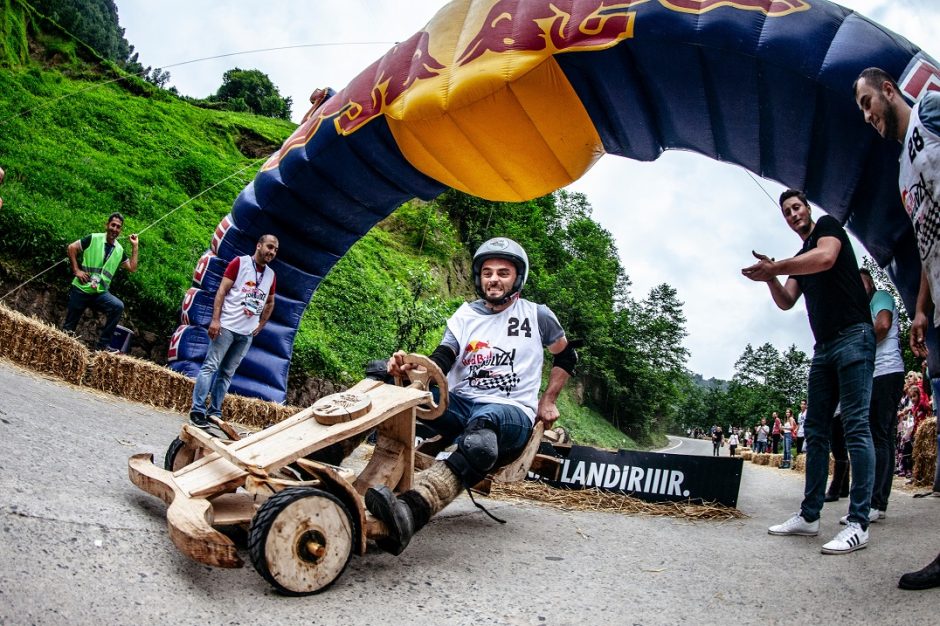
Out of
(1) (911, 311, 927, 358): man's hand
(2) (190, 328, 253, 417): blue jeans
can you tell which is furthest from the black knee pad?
(2) (190, 328, 253, 417): blue jeans

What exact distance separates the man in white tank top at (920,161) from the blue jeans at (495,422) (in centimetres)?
156

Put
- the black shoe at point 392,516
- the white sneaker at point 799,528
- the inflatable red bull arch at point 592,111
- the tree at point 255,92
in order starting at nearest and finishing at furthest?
the black shoe at point 392,516 < the white sneaker at point 799,528 < the inflatable red bull arch at point 592,111 < the tree at point 255,92

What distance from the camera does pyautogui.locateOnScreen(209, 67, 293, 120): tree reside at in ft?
177

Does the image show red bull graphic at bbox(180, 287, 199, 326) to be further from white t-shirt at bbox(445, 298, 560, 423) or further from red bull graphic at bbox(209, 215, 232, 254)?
white t-shirt at bbox(445, 298, 560, 423)

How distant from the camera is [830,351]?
3.06 m

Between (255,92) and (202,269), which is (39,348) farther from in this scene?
(255,92)

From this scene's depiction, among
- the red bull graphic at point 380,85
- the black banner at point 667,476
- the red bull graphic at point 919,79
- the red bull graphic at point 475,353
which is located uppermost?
the red bull graphic at point 380,85

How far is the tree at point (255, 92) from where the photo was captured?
177 ft

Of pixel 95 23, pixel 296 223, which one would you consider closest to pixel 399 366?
pixel 296 223

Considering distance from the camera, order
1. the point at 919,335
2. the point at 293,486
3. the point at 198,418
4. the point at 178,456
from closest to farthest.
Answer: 1. the point at 293,486
2. the point at 178,456
3. the point at 919,335
4. the point at 198,418

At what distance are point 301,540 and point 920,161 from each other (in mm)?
2533

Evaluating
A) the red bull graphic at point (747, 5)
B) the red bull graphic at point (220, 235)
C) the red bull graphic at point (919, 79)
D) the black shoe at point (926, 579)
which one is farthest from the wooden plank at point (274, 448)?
the red bull graphic at point (220, 235)

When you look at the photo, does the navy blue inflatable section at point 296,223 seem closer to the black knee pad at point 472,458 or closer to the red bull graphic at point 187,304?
the red bull graphic at point 187,304

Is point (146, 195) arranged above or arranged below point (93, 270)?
above
